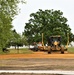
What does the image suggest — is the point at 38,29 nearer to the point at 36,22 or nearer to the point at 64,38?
the point at 36,22

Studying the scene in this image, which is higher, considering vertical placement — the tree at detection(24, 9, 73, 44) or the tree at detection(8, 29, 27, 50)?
the tree at detection(24, 9, 73, 44)

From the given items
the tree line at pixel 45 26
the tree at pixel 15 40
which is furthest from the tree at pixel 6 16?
the tree line at pixel 45 26

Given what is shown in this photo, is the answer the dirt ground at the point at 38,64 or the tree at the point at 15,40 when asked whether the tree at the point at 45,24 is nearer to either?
the tree at the point at 15,40

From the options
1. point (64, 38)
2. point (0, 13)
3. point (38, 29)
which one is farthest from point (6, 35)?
point (38, 29)

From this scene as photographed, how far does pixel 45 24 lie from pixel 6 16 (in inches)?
3167

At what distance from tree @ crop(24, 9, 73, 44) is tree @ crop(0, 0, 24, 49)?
72.2 meters

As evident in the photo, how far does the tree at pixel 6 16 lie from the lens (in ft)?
174

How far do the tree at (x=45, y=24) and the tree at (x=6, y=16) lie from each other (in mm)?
72221

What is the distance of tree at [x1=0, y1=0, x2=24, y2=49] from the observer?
5302 cm

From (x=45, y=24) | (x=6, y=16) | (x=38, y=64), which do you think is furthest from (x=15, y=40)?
(x=38, y=64)

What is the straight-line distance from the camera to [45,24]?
13338 centimetres

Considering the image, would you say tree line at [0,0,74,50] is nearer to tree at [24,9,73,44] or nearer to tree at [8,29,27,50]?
tree at [24,9,73,44]

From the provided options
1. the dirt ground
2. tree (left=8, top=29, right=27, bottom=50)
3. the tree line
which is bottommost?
the dirt ground

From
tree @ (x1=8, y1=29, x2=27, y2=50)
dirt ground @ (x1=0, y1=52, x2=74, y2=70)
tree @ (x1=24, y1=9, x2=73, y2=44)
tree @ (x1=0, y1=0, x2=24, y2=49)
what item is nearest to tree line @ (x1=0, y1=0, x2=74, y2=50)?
tree @ (x1=24, y1=9, x2=73, y2=44)
